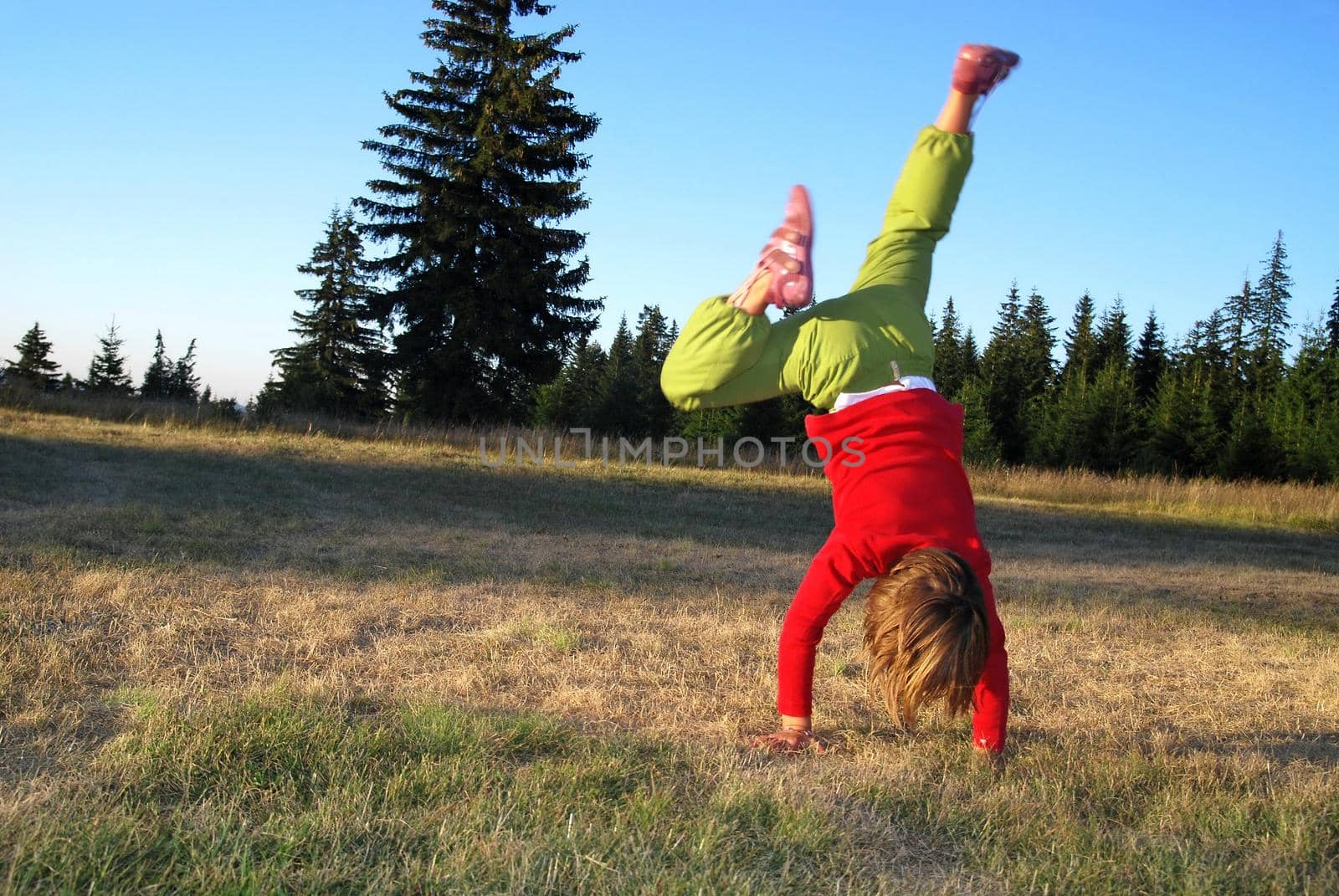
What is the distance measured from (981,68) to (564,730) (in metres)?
2.60

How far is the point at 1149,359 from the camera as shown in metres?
54.8

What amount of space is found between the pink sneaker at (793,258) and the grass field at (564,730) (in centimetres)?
142

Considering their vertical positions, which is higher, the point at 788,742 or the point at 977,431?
the point at 977,431

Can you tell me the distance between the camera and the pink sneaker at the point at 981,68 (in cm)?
324

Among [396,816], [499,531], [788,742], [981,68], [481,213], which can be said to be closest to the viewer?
[396,816]

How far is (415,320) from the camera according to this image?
25.7 m

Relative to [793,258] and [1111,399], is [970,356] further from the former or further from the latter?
[793,258]

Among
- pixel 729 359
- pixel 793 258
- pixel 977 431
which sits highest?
pixel 977 431

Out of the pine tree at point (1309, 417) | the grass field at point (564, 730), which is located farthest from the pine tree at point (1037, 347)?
the grass field at point (564, 730)

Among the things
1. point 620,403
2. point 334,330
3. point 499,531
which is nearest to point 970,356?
point 620,403

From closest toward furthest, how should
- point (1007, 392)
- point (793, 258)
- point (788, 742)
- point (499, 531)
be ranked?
1. point (793, 258)
2. point (788, 742)
3. point (499, 531)
4. point (1007, 392)

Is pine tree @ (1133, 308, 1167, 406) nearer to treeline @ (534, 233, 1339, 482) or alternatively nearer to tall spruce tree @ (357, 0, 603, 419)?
treeline @ (534, 233, 1339, 482)

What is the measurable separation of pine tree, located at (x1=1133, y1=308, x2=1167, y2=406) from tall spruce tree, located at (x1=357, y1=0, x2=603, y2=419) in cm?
3802

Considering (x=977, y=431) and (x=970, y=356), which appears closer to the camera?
(x=977, y=431)
